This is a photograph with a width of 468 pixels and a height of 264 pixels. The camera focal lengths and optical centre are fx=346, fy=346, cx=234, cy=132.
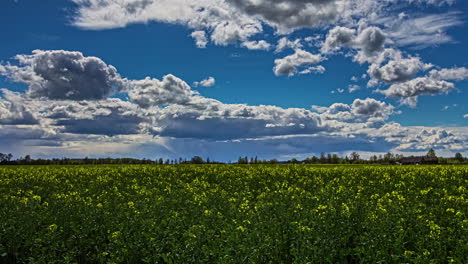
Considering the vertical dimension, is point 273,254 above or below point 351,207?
below

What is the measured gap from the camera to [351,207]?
13.3 meters

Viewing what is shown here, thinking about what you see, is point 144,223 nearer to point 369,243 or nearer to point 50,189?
point 369,243

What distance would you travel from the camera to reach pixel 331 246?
9.30 m

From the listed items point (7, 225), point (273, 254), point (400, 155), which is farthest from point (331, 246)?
point (400, 155)

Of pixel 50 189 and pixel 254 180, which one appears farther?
pixel 254 180

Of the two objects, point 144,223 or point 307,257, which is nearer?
point 307,257

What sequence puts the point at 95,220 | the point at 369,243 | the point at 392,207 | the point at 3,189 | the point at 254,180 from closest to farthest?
the point at 369,243 < the point at 392,207 < the point at 95,220 < the point at 3,189 < the point at 254,180

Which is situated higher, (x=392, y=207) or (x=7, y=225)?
(x=392, y=207)

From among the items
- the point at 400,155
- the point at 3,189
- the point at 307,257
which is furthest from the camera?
the point at 400,155

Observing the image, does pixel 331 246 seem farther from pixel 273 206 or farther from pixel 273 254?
pixel 273 206

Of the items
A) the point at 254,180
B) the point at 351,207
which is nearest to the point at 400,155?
the point at 254,180

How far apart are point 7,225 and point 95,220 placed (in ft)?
9.56

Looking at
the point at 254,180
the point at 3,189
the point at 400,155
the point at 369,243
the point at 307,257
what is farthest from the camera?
the point at 400,155

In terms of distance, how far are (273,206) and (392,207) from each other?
4347 millimetres
